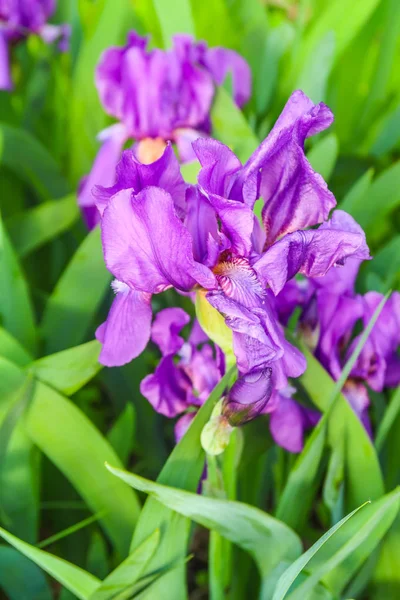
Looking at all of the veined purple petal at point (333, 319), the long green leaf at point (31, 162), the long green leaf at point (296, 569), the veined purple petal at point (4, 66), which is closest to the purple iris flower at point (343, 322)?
the veined purple petal at point (333, 319)

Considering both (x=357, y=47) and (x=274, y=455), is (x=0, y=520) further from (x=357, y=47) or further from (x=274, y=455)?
(x=357, y=47)

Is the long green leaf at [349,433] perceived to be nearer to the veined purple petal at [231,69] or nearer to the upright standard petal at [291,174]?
the upright standard petal at [291,174]

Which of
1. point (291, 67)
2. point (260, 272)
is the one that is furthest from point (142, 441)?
point (291, 67)

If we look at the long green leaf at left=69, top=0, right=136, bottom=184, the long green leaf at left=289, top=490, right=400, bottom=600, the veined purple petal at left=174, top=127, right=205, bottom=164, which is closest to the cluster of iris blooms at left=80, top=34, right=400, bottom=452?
the long green leaf at left=289, top=490, right=400, bottom=600

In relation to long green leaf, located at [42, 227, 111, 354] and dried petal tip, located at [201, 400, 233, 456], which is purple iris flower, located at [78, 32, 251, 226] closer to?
long green leaf, located at [42, 227, 111, 354]

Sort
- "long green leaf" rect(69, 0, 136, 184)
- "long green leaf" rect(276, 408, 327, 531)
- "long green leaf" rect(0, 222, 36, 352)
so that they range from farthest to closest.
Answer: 1. "long green leaf" rect(69, 0, 136, 184)
2. "long green leaf" rect(0, 222, 36, 352)
3. "long green leaf" rect(276, 408, 327, 531)

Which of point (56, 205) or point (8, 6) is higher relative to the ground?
point (8, 6)
